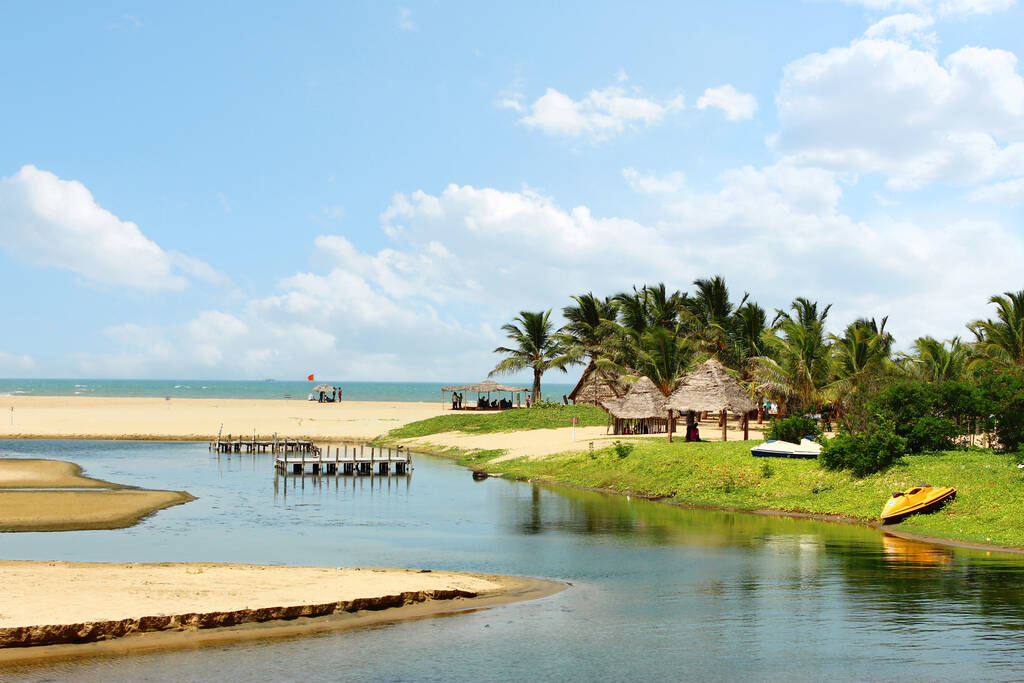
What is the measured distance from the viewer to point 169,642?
615 inches

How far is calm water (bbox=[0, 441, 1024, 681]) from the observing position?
15.0 meters

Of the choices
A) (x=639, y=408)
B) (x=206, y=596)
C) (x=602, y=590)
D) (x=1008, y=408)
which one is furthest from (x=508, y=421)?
(x=206, y=596)

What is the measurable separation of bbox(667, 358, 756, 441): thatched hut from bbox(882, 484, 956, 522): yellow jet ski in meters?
16.1

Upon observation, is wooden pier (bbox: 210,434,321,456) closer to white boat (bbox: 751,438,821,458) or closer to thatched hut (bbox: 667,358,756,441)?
thatched hut (bbox: 667,358,756,441)

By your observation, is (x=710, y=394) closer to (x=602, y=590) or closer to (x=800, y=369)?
(x=800, y=369)

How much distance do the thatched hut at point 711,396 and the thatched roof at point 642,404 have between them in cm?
175

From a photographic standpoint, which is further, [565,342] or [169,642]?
[565,342]

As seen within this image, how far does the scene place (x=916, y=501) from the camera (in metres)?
30.0

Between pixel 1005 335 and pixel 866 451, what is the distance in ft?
76.9

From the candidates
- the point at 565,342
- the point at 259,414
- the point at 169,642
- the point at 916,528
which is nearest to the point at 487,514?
the point at 916,528

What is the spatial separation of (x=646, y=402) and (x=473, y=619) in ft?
116

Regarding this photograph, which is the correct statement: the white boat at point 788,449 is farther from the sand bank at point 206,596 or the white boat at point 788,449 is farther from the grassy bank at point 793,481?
the sand bank at point 206,596

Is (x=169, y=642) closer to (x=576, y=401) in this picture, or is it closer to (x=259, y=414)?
(x=576, y=401)

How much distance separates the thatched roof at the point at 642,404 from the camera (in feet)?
168
